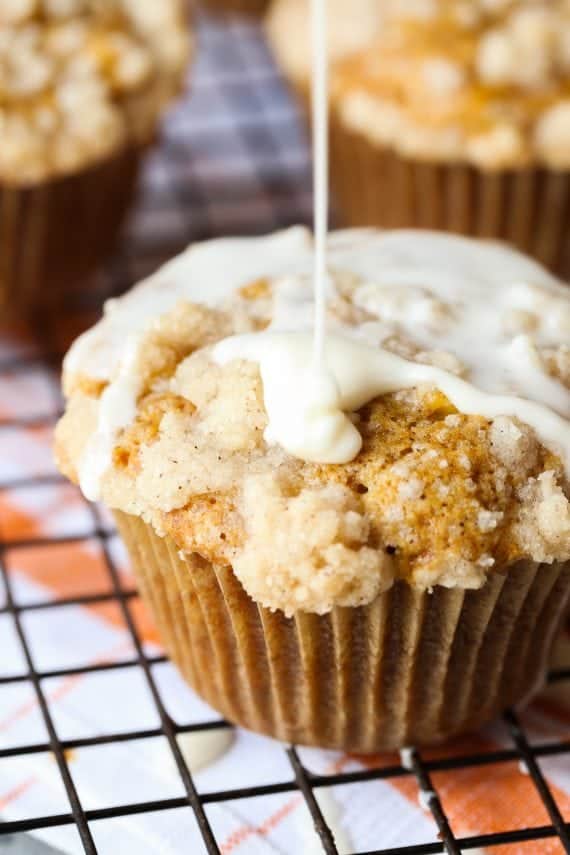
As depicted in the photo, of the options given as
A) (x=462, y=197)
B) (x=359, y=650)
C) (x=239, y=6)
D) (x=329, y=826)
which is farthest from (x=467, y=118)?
(x=239, y=6)

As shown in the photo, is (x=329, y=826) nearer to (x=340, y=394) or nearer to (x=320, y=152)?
(x=340, y=394)

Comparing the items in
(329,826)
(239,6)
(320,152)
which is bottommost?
(329,826)

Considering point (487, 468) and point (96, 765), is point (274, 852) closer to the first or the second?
point (96, 765)

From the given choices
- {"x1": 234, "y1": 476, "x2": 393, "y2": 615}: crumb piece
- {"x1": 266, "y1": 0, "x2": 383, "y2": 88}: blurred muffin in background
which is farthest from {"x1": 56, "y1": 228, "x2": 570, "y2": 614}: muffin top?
{"x1": 266, "y1": 0, "x2": 383, "y2": 88}: blurred muffin in background

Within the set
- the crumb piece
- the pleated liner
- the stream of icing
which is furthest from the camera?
the pleated liner

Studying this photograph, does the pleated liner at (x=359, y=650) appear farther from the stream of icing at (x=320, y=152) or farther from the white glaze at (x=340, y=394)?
the stream of icing at (x=320, y=152)

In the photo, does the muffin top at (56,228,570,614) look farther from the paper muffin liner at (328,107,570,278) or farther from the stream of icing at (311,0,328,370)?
the paper muffin liner at (328,107,570,278)

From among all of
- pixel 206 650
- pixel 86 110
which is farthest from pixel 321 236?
pixel 86 110
